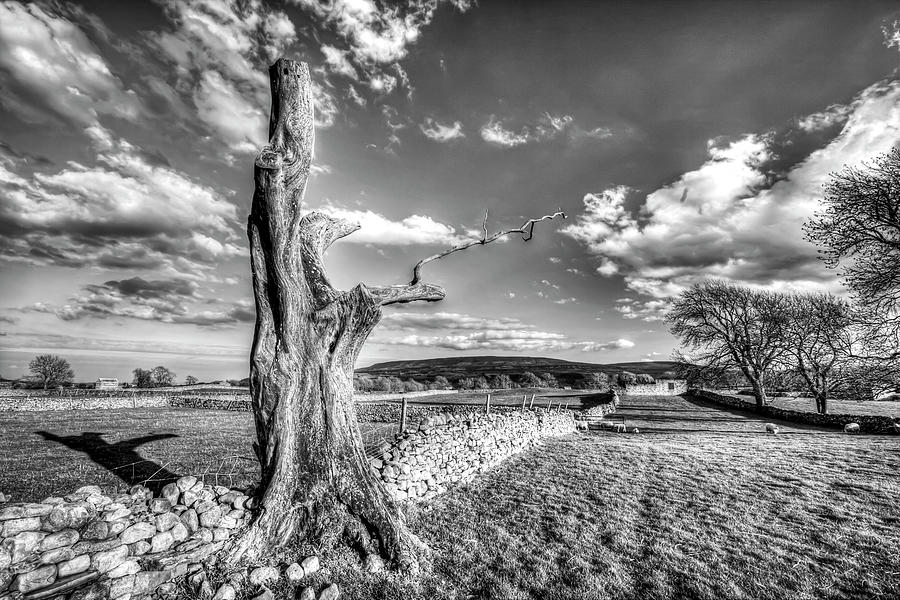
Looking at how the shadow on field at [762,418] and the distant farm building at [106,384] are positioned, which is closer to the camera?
the shadow on field at [762,418]

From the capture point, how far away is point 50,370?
4903cm

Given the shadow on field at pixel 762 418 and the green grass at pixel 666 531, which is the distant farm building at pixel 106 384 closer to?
the green grass at pixel 666 531

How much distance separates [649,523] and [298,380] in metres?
6.69

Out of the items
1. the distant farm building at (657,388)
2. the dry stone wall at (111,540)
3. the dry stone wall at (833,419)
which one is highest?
the dry stone wall at (111,540)

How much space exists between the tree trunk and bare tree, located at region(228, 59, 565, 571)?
0.04 ft

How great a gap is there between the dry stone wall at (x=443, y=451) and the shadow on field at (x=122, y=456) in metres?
4.25

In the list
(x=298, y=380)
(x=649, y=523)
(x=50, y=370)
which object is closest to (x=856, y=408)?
(x=649, y=523)

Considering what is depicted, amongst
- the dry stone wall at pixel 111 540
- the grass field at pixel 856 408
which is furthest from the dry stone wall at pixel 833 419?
the dry stone wall at pixel 111 540

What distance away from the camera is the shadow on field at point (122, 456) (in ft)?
28.5

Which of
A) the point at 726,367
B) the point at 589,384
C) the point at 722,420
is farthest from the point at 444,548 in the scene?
the point at 589,384

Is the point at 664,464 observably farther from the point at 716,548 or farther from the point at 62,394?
the point at 62,394

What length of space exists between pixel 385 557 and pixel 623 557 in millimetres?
3553

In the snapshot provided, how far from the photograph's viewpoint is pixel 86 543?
12.6ft

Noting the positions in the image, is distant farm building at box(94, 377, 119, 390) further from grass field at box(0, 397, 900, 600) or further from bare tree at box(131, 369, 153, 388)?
grass field at box(0, 397, 900, 600)
